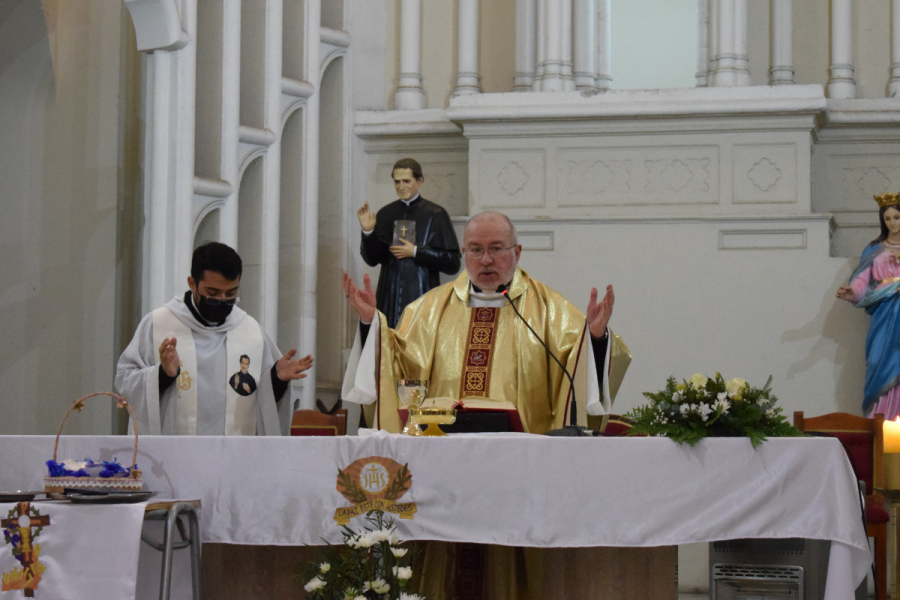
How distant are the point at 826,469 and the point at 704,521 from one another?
404 mm

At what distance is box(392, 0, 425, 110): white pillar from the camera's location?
8.37 meters

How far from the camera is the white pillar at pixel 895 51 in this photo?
7816mm

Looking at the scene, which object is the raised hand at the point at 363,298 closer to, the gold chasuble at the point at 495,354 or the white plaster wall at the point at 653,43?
the gold chasuble at the point at 495,354

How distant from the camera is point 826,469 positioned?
3.51 meters

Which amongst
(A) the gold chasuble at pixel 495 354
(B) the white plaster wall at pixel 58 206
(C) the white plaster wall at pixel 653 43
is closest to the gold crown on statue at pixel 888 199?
(C) the white plaster wall at pixel 653 43

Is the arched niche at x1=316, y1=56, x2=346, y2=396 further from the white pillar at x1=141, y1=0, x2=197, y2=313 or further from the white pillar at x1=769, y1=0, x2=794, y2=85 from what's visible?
the white pillar at x1=769, y1=0, x2=794, y2=85

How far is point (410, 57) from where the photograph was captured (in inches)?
332

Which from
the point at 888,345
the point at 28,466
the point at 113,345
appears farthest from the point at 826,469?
the point at 113,345

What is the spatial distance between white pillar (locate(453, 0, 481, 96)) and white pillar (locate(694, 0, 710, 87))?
61.9 inches

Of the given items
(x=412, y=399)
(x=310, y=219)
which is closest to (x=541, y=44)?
(x=310, y=219)

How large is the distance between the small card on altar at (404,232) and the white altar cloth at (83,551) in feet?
13.6

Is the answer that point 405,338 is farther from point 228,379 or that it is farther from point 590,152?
point 590,152

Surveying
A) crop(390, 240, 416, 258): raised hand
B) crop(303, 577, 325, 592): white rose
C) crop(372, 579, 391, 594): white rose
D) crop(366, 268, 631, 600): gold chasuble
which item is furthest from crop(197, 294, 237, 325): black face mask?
crop(390, 240, 416, 258): raised hand

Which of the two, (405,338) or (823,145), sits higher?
(823,145)
